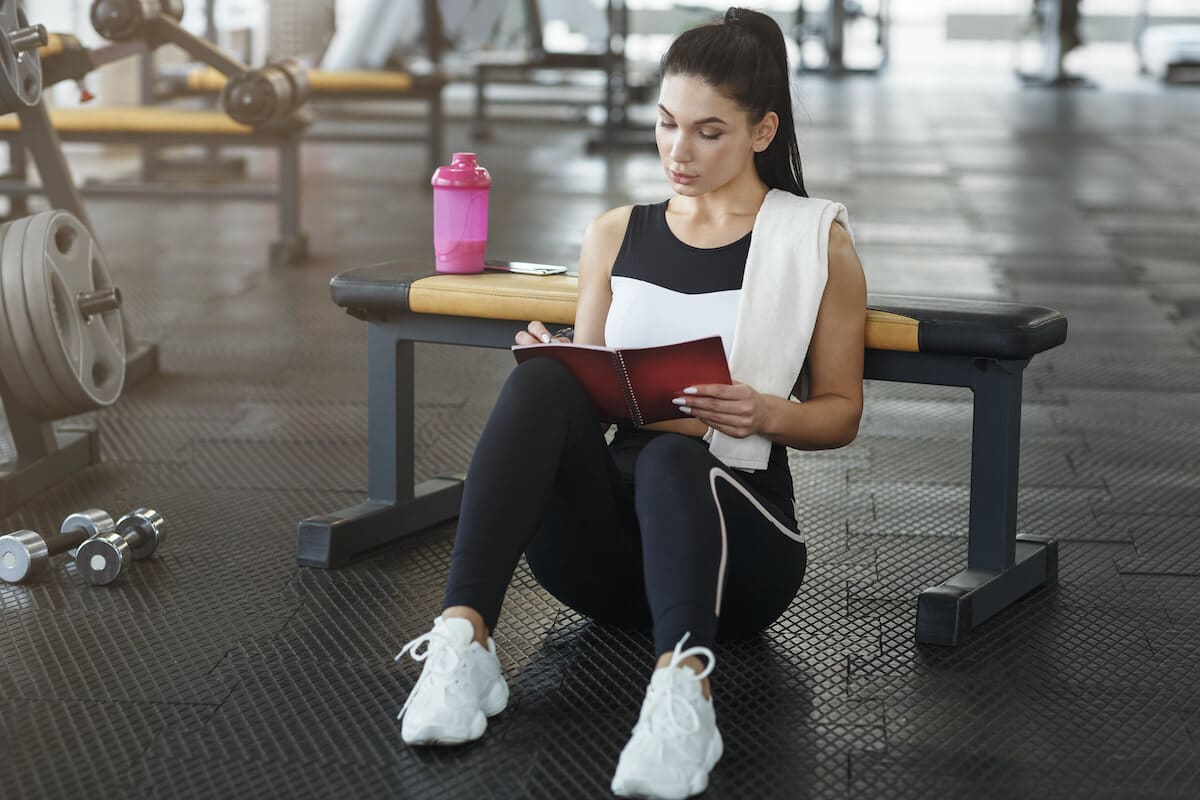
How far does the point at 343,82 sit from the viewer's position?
6.18 m

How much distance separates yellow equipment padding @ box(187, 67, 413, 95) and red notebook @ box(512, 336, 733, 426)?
4.41 m

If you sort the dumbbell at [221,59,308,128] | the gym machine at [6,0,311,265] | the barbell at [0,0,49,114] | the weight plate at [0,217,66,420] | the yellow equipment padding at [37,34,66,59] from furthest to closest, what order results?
the dumbbell at [221,59,308,128] → the yellow equipment padding at [37,34,66,59] → the gym machine at [6,0,311,265] → the barbell at [0,0,49,114] → the weight plate at [0,217,66,420]

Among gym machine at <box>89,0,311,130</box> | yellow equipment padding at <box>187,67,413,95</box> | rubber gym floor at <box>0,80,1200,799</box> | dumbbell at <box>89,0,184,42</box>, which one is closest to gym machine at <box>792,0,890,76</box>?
yellow equipment padding at <box>187,67,413,95</box>

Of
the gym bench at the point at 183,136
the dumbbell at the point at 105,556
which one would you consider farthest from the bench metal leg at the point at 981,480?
the gym bench at the point at 183,136

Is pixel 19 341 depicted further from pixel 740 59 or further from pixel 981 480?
pixel 981 480

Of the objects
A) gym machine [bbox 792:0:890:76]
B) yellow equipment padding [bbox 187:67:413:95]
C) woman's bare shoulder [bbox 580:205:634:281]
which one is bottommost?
woman's bare shoulder [bbox 580:205:634:281]

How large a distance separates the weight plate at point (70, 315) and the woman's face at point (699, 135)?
1210 millimetres

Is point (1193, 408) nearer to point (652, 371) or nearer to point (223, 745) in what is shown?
point (652, 371)

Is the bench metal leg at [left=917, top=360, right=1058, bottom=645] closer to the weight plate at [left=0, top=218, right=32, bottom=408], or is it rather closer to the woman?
the woman

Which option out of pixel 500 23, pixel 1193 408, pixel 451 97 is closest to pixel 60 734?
pixel 1193 408

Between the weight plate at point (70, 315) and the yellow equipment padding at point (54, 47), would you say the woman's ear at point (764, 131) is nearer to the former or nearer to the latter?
the weight plate at point (70, 315)

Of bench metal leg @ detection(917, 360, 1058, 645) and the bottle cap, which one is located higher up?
the bottle cap

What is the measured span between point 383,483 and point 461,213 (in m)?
0.50

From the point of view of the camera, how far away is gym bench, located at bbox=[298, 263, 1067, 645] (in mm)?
1993
